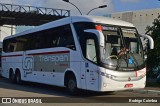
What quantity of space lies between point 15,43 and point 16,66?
5.61 ft

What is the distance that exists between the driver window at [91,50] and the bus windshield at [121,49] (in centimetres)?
42

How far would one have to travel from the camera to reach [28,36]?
21.3 metres

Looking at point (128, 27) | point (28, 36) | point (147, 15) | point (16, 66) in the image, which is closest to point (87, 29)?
point (128, 27)

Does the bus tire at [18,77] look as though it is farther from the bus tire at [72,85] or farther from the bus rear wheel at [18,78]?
the bus tire at [72,85]

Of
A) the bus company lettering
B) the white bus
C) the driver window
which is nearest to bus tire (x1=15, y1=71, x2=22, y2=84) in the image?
the bus company lettering

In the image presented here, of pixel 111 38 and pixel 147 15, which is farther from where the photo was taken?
pixel 147 15

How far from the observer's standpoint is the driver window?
14182 millimetres

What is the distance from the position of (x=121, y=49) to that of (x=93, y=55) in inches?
47.8

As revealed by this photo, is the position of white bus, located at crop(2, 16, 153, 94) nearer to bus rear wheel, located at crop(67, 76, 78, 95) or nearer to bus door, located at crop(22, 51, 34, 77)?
bus rear wheel, located at crop(67, 76, 78, 95)

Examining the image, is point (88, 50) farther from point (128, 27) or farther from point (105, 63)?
point (128, 27)

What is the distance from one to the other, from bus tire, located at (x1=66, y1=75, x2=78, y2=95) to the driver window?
162 centimetres

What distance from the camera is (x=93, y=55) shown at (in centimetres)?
1426

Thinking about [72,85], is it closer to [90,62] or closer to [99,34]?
[90,62]

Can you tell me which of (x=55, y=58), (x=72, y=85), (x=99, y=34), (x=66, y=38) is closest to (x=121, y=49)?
(x=99, y=34)
